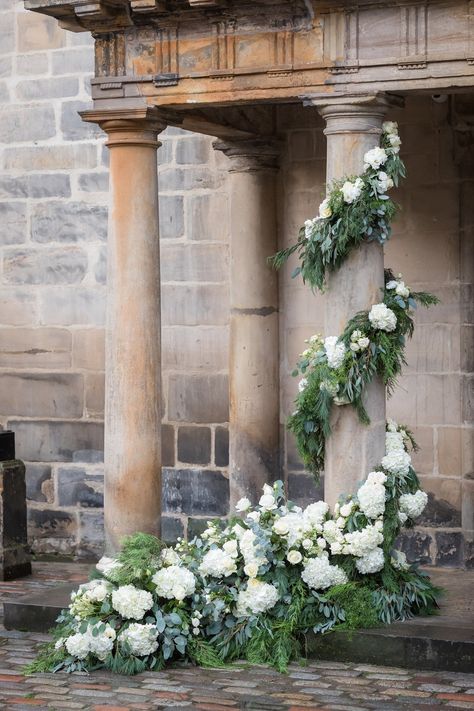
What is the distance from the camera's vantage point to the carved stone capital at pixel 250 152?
10.5 m

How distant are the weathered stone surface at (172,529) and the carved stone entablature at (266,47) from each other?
12.3ft

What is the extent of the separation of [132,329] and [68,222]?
2892 millimetres

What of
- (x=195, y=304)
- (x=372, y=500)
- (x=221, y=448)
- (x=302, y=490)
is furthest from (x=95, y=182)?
(x=372, y=500)

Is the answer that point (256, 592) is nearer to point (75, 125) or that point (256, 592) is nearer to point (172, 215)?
point (172, 215)

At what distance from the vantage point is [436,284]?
10133 millimetres

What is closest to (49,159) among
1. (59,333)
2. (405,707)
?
(59,333)

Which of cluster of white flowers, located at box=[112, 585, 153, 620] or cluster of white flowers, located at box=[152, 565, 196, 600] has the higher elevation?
cluster of white flowers, located at box=[152, 565, 196, 600]

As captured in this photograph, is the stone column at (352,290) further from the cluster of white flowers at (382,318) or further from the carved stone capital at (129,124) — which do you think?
the carved stone capital at (129,124)

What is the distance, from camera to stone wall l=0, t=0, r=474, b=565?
10.1 m

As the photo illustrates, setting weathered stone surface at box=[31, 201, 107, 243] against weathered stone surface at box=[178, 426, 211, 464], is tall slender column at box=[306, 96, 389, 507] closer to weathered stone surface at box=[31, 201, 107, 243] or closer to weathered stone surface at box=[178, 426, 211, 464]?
weathered stone surface at box=[178, 426, 211, 464]

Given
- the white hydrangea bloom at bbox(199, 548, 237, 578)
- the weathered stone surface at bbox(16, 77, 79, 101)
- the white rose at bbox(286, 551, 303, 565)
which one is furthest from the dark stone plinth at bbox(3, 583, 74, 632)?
the weathered stone surface at bbox(16, 77, 79, 101)

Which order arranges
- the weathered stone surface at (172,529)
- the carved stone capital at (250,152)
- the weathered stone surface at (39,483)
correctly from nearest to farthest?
the carved stone capital at (250,152) → the weathered stone surface at (172,529) → the weathered stone surface at (39,483)

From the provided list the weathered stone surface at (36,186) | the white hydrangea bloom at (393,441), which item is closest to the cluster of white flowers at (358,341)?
the white hydrangea bloom at (393,441)

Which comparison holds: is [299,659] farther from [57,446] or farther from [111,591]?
[57,446]
